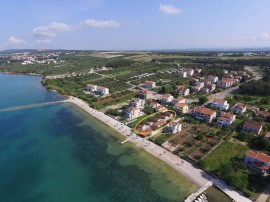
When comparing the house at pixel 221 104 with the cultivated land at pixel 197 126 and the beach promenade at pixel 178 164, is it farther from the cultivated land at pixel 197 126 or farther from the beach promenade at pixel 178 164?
the beach promenade at pixel 178 164

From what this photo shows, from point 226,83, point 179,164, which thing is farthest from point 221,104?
point 179,164

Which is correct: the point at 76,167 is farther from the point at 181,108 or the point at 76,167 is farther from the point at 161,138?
the point at 181,108

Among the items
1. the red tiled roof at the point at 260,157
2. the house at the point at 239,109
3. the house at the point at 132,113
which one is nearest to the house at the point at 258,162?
the red tiled roof at the point at 260,157

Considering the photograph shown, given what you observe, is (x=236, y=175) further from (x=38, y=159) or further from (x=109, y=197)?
(x=38, y=159)

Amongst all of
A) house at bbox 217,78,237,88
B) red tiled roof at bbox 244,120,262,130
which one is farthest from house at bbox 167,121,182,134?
house at bbox 217,78,237,88

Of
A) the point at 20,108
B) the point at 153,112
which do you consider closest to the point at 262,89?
the point at 153,112

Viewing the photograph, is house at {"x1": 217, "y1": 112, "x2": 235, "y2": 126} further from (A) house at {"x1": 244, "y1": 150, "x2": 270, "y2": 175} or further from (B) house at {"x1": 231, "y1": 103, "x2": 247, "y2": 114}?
(A) house at {"x1": 244, "y1": 150, "x2": 270, "y2": 175}
